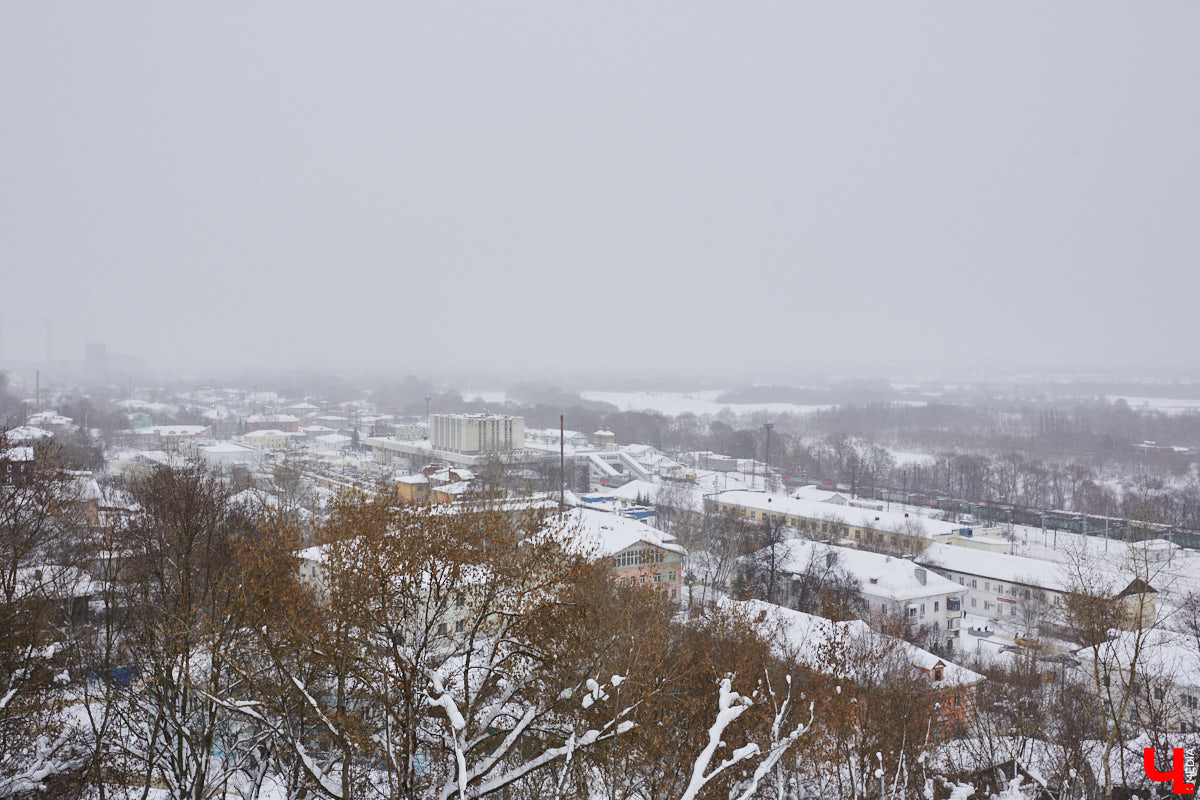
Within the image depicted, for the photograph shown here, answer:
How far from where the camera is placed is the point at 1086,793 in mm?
9359

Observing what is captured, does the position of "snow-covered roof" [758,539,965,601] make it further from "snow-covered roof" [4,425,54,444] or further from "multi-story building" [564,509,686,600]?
"snow-covered roof" [4,425,54,444]

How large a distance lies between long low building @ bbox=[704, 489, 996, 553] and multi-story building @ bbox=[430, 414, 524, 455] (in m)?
20.7

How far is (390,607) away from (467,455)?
4339 cm

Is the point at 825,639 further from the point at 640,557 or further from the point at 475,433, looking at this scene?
the point at 475,433

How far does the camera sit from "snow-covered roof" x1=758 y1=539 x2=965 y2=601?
67.2 feet

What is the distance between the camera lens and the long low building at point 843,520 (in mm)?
27031

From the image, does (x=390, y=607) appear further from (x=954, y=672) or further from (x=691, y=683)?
(x=954, y=672)

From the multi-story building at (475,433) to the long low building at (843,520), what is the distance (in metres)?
20.7

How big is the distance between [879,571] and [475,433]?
33.6 meters

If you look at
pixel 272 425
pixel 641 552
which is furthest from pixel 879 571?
pixel 272 425

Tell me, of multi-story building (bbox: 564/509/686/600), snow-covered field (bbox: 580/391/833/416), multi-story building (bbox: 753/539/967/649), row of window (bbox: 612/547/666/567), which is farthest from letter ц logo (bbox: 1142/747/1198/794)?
snow-covered field (bbox: 580/391/833/416)

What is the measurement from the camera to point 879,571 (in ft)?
70.2

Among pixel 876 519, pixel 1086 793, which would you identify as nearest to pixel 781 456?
pixel 876 519

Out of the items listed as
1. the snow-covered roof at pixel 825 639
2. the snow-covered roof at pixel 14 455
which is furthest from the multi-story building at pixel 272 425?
the snow-covered roof at pixel 825 639
